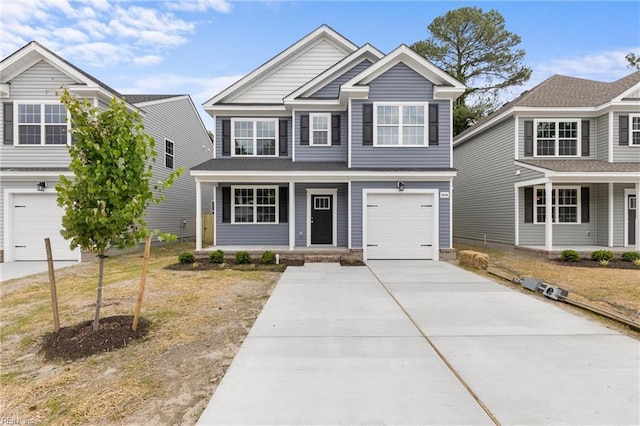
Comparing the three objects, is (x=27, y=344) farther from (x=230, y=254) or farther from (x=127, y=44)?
(x=127, y=44)

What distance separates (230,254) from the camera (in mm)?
11000

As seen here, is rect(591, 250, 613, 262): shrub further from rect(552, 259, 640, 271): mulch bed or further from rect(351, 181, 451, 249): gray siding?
rect(351, 181, 451, 249): gray siding

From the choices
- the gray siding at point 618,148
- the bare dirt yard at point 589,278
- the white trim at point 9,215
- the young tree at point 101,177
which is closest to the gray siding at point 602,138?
the gray siding at point 618,148

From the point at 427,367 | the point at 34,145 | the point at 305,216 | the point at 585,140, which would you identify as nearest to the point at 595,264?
the point at 585,140

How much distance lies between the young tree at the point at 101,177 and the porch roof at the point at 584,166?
12.7 metres

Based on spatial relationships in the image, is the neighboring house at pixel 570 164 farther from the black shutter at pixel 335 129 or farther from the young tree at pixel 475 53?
the young tree at pixel 475 53

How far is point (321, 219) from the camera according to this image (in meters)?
12.4

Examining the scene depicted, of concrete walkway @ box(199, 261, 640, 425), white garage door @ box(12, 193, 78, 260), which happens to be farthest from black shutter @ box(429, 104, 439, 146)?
white garage door @ box(12, 193, 78, 260)

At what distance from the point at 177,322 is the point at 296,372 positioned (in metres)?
2.49

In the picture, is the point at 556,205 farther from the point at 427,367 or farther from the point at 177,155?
the point at 177,155

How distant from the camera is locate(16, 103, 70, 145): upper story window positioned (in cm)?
1138

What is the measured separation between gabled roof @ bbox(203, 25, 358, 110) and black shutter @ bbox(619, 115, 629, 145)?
10759 millimetres

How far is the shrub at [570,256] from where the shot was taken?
10516 millimetres

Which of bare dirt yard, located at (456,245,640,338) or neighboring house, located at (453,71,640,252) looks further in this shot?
neighboring house, located at (453,71,640,252)
